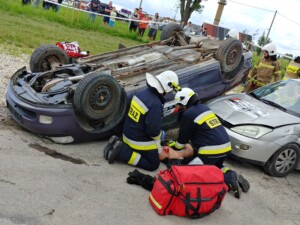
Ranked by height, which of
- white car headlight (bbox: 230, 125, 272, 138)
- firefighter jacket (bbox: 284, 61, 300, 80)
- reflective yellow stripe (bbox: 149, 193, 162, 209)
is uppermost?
firefighter jacket (bbox: 284, 61, 300, 80)

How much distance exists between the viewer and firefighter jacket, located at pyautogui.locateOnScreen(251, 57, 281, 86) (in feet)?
24.4

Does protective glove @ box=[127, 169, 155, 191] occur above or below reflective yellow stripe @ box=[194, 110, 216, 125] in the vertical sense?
below

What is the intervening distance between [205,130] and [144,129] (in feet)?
2.39

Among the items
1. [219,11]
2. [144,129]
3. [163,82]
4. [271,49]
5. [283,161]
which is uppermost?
[219,11]

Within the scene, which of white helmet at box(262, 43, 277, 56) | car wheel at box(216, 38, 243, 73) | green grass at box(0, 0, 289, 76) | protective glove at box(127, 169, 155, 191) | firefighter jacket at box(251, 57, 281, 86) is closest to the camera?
protective glove at box(127, 169, 155, 191)

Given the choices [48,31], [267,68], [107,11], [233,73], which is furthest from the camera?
[107,11]

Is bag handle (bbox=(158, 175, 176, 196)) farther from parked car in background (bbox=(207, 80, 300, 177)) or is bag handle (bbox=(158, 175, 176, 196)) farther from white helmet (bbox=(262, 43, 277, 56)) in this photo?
white helmet (bbox=(262, 43, 277, 56))

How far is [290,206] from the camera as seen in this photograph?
446 centimetres

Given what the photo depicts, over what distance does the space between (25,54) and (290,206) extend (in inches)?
282

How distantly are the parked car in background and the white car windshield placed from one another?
0.05 ft

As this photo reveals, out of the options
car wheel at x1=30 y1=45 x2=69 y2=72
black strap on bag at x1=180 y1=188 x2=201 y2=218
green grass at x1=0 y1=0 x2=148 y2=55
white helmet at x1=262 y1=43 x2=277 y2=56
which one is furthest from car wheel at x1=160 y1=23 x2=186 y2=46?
black strap on bag at x1=180 y1=188 x2=201 y2=218

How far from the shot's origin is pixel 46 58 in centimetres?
573

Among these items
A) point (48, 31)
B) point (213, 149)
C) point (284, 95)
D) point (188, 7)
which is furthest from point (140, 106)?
point (188, 7)

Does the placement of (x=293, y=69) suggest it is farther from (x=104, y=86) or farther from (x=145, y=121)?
(x=104, y=86)
